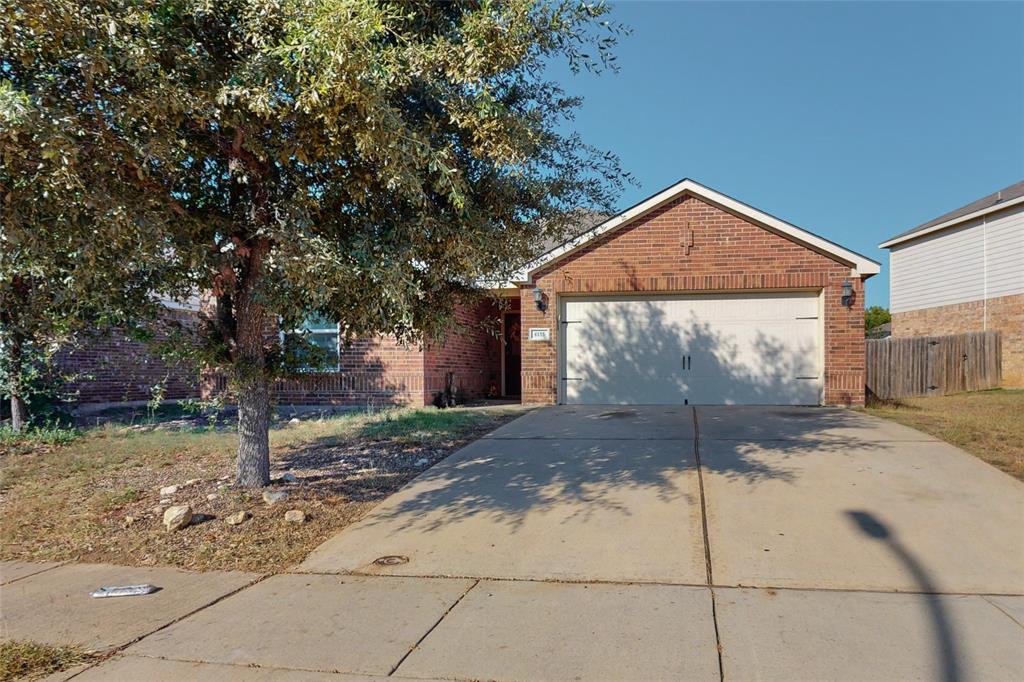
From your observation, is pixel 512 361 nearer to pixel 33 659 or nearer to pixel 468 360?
pixel 468 360

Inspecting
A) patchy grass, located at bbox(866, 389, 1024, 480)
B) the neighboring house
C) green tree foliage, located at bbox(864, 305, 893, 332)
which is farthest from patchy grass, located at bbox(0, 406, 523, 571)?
green tree foliage, located at bbox(864, 305, 893, 332)

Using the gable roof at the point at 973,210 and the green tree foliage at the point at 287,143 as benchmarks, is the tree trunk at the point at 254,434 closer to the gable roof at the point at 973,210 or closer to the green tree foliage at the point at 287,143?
the green tree foliage at the point at 287,143

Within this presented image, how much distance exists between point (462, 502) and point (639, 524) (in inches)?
68.9

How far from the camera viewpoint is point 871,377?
50.8 feet

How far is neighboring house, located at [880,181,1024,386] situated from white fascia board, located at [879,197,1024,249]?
24 millimetres

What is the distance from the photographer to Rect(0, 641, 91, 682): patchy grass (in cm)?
344


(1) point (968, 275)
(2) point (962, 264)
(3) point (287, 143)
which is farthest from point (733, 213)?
(2) point (962, 264)

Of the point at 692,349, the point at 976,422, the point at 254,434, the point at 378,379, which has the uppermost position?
the point at 692,349

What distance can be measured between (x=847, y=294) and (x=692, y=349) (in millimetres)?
2832

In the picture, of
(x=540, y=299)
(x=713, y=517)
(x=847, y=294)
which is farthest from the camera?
(x=540, y=299)

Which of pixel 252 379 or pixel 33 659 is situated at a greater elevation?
pixel 252 379

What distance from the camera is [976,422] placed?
9492mm

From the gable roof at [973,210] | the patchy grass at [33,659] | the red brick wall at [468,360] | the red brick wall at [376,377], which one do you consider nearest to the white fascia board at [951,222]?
the gable roof at [973,210]

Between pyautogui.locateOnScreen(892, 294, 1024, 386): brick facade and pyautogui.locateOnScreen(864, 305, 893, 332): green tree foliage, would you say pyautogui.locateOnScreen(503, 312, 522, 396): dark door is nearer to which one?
pyautogui.locateOnScreen(892, 294, 1024, 386): brick facade
